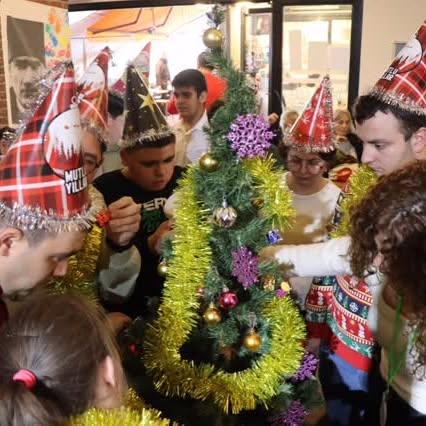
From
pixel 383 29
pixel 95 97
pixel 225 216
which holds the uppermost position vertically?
pixel 383 29

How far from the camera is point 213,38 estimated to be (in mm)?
911

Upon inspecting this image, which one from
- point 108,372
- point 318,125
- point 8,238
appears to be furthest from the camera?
point 318,125

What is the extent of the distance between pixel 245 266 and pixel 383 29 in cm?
384

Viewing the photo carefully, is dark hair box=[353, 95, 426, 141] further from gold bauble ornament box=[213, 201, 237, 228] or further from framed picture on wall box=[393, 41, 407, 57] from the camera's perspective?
framed picture on wall box=[393, 41, 407, 57]

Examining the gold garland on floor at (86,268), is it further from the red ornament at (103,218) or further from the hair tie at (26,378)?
the hair tie at (26,378)

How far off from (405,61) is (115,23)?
3836 mm

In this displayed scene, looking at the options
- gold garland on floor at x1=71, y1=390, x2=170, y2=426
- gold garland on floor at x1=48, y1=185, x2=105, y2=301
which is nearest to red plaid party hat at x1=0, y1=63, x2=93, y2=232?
gold garland on floor at x1=48, y1=185, x2=105, y2=301

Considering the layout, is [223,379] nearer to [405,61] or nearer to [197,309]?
[197,309]

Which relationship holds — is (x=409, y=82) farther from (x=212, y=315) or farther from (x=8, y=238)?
(x=8, y=238)

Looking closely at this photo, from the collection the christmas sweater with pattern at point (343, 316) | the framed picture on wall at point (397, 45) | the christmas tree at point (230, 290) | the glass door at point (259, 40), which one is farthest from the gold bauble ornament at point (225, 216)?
the framed picture on wall at point (397, 45)

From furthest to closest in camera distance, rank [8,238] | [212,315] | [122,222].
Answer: [122,222], [212,315], [8,238]

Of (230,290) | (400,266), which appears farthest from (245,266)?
(400,266)

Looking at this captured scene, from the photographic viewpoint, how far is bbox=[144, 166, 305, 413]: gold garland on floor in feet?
3.28

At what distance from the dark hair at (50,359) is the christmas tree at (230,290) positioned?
12.3 inches
